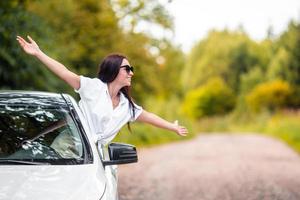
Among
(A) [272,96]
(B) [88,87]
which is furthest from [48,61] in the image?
(A) [272,96]

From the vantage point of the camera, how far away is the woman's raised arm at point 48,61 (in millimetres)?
5359

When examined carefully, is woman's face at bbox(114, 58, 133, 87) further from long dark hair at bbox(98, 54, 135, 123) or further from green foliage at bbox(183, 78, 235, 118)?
green foliage at bbox(183, 78, 235, 118)

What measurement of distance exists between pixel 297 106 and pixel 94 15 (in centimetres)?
4844

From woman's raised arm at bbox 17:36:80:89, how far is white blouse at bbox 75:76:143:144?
0.08m

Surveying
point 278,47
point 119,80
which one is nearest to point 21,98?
point 119,80

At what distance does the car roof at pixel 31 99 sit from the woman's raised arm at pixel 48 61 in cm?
30

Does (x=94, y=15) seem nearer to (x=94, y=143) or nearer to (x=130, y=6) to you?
(x=130, y=6)

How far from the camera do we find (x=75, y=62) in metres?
29.3

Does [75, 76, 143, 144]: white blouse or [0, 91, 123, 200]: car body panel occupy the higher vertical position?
[75, 76, 143, 144]: white blouse

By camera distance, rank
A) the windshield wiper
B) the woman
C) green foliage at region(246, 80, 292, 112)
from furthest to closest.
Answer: green foliage at region(246, 80, 292, 112), the woman, the windshield wiper

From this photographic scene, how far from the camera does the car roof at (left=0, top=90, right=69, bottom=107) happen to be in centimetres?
580

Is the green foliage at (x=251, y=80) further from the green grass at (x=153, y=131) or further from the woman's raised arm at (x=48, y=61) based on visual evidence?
the woman's raised arm at (x=48, y=61)

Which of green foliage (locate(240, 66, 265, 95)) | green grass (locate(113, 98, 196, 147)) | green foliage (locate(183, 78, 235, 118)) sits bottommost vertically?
green foliage (locate(183, 78, 235, 118))

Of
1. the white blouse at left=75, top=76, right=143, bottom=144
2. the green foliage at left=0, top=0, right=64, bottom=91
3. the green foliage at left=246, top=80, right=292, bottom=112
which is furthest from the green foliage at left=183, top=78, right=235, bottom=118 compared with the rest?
the white blouse at left=75, top=76, right=143, bottom=144
